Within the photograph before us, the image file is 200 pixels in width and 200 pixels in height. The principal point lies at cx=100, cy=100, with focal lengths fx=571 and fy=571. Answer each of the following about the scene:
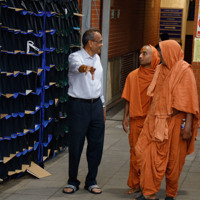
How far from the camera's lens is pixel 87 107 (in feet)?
22.3

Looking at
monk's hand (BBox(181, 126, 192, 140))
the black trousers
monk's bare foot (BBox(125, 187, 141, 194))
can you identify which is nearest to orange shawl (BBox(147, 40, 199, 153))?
monk's hand (BBox(181, 126, 192, 140))

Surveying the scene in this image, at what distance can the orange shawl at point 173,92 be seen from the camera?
6.25 meters

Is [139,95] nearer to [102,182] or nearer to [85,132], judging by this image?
[85,132]

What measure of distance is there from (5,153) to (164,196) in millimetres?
1976

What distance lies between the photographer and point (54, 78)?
8031 millimetres

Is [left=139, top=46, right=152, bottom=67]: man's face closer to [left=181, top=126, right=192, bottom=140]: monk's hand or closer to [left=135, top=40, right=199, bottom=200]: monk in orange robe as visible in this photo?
[left=135, top=40, right=199, bottom=200]: monk in orange robe

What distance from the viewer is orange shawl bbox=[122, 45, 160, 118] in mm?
6837

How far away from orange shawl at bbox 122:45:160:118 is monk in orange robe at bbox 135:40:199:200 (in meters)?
0.33

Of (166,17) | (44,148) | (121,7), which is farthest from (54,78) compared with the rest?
(166,17)

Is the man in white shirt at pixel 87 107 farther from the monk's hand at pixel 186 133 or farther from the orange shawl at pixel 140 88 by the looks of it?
the monk's hand at pixel 186 133

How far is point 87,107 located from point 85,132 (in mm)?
309

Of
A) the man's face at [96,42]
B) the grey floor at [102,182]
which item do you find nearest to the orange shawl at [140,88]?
the man's face at [96,42]

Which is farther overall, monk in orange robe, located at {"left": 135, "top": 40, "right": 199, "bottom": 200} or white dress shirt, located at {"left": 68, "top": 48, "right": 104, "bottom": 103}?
white dress shirt, located at {"left": 68, "top": 48, "right": 104, "bottom": 103}

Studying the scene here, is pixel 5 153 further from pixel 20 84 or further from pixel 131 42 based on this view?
pixel 131 42
